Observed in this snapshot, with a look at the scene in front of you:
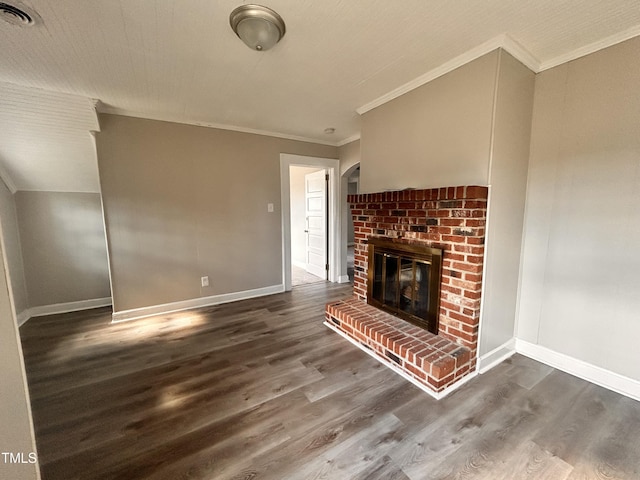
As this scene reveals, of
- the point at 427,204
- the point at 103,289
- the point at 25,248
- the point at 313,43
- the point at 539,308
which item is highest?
the point at 313,43

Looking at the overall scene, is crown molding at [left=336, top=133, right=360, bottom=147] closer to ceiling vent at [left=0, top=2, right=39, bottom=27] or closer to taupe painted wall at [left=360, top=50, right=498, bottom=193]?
taupe painted wall at [left=360, top=50, right=498, bottom=193]

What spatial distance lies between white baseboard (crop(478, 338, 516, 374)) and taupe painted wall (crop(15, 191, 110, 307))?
15.1 feet

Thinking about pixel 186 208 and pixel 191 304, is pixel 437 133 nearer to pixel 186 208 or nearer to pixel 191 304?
pixel 186 208

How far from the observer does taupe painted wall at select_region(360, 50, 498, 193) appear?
1870 millimetres

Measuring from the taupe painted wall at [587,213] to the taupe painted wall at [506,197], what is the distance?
0.12 meters

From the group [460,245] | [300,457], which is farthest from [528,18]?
[300,457]

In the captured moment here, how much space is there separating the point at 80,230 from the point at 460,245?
453 centimetres

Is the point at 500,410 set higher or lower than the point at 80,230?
lower

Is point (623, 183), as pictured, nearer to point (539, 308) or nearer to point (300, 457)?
point (539, 308)

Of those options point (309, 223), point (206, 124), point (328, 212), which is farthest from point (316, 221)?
point (206, 124)

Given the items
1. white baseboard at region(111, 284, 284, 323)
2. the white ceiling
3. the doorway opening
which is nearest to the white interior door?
the doorway opening

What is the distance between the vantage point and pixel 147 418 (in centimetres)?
163

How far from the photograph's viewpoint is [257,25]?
1.54 m

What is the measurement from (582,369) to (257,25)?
3.35 m
